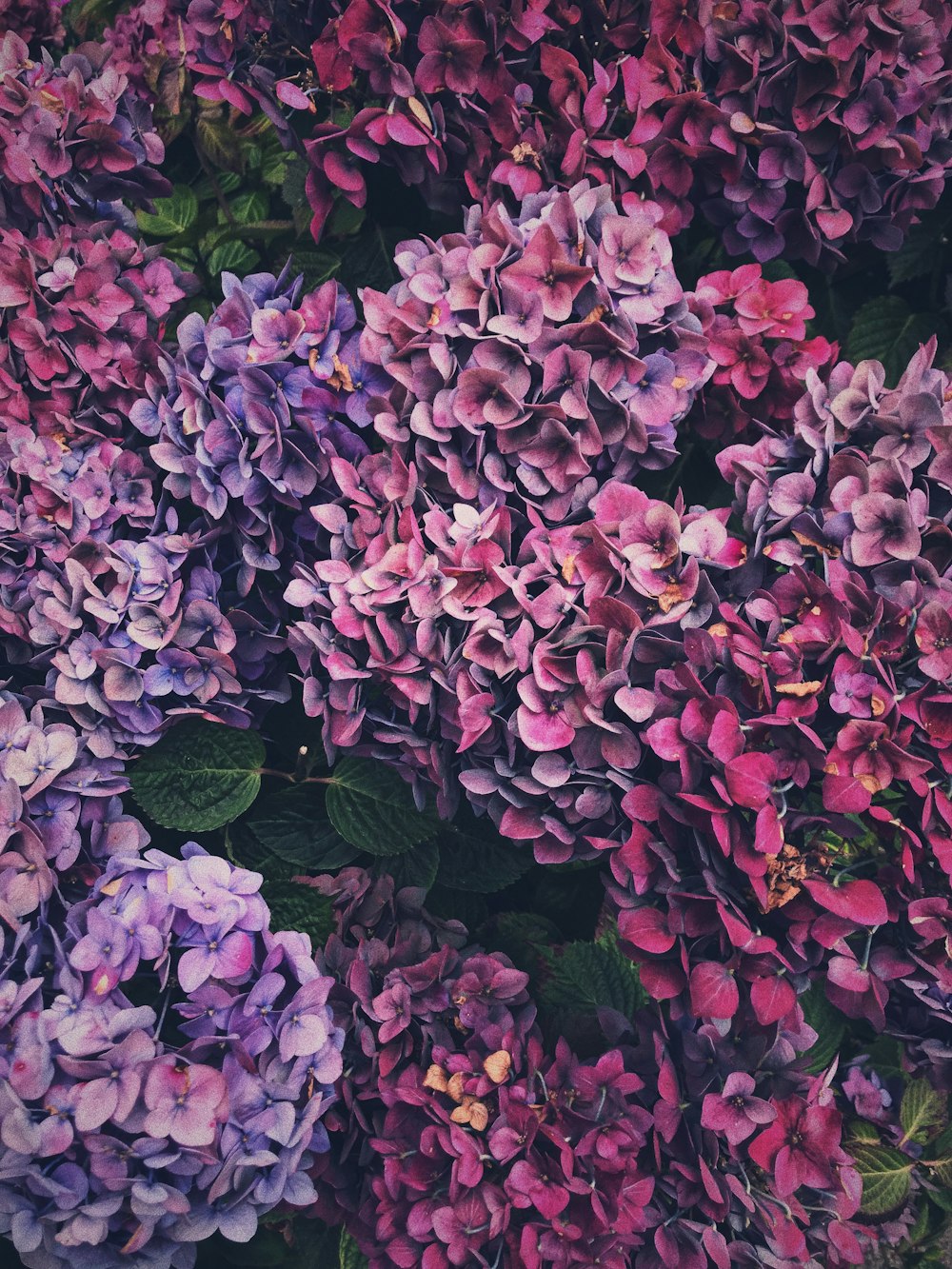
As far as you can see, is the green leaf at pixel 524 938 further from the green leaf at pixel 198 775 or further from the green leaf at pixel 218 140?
the green leaf at pixel 218 140

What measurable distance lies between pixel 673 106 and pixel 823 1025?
3.23 ft

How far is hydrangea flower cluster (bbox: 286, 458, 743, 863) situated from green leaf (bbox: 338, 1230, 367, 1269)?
51 centimetres

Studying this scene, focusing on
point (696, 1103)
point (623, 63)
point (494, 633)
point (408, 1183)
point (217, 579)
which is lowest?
point (408, 1183)

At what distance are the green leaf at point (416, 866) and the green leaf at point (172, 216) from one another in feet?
2.87

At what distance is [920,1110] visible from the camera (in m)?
1.09

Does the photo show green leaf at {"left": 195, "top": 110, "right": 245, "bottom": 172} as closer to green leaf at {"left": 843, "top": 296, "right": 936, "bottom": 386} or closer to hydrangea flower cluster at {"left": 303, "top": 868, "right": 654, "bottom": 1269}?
green leaf at {"left": 843, "top": 296, "right": 936, "bottom": 386}

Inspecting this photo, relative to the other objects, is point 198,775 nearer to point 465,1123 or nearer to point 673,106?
point 465,1123

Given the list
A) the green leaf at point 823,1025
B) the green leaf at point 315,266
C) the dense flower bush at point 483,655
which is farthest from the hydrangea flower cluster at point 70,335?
the green leaf at point 823,1025

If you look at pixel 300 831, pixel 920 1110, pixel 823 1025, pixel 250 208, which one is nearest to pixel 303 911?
pixel 300 831

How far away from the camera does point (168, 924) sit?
2.76 ft

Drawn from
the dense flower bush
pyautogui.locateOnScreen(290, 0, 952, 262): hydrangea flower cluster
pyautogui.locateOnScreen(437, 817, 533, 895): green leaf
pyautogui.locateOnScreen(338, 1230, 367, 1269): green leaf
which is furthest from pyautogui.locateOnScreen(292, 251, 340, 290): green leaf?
pyautogui.locateOnScreen(338, 1230, 367, 1269): green leaf

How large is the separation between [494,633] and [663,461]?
260mm

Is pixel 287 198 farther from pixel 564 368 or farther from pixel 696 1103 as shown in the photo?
pixel 696 1103

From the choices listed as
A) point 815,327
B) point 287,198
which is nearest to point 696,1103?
point 815,327
